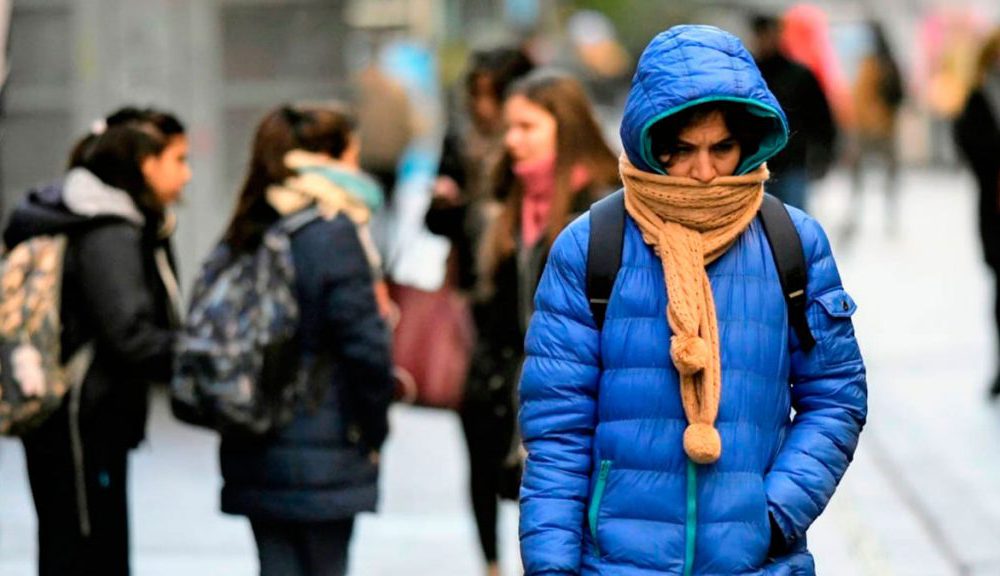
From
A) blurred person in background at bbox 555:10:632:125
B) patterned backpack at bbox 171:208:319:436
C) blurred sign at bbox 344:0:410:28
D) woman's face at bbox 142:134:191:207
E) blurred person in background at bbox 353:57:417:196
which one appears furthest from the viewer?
blurred person in background at bbox 555:10:632:125

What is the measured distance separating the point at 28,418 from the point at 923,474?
16.8ft

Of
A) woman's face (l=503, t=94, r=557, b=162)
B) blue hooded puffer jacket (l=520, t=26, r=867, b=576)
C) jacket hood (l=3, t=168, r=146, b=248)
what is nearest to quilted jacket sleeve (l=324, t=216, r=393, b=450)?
jacket hood (l=3, t=168, r=146, b=248)

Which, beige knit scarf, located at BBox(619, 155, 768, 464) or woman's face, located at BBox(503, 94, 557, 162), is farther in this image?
woman's face, located at BBox(503, 94, 557, 162)

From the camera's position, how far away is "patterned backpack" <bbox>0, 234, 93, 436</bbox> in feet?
19.9

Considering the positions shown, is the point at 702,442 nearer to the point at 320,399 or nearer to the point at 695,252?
the point at 695,252

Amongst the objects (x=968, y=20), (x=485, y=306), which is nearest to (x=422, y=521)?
(x=485, y=306)

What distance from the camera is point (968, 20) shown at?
121 feet

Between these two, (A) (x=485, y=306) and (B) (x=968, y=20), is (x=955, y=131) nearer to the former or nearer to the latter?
(A) (x=485, y=306)

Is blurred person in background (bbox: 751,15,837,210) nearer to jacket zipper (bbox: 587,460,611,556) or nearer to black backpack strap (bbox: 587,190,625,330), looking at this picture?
black backpack strap (bbox: 587,190,625,330)

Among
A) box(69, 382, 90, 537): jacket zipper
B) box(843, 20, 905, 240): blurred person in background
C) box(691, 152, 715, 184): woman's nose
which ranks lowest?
box(843, 20, 905, 240): blurred person in background

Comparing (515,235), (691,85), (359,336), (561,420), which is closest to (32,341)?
(359,336)

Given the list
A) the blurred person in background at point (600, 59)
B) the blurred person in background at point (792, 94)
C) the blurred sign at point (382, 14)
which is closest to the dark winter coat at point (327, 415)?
the blurred person in background at point (792, 94)

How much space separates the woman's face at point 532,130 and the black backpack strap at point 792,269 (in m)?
2.45

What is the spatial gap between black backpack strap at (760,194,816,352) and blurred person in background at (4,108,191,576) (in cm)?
249
